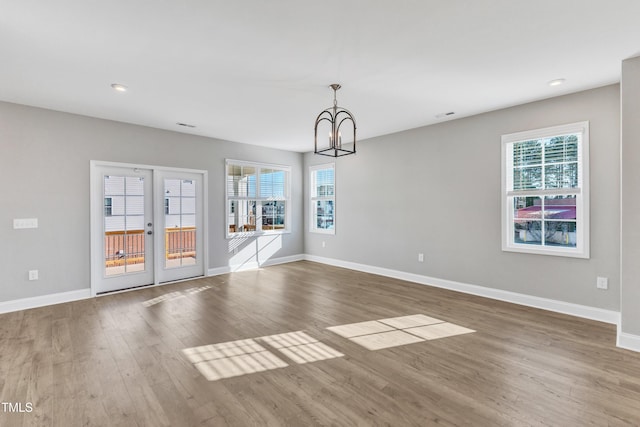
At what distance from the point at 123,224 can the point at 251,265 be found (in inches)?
102

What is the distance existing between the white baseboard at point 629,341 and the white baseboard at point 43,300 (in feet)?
21.5

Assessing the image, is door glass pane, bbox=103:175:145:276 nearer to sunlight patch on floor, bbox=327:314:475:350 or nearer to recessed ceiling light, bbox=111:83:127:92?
recessed ceiling light, bbox=111:83:127:92

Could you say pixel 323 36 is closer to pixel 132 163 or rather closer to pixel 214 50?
pixel 214 50

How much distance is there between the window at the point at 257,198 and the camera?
20.6 feet

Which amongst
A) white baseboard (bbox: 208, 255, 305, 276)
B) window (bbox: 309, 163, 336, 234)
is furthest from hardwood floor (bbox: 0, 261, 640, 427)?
window (bbox: 309, 163, 336, 234)

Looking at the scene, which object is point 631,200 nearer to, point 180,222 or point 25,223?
point 180,222

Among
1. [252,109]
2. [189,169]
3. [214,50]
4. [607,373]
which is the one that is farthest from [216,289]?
[607,373]

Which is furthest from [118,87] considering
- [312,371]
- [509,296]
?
[509,296]

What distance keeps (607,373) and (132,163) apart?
20.6 ft

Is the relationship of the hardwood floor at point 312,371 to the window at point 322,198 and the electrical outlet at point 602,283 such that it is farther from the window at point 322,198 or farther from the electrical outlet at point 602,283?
the window at point 322,198

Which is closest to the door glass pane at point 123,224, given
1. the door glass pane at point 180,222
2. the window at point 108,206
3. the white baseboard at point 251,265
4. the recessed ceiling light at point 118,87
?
the window at point 108,206

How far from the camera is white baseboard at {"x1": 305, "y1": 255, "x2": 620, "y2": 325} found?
3518 mm

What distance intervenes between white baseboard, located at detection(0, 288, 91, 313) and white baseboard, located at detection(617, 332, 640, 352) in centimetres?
655

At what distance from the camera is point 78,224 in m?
4.43
